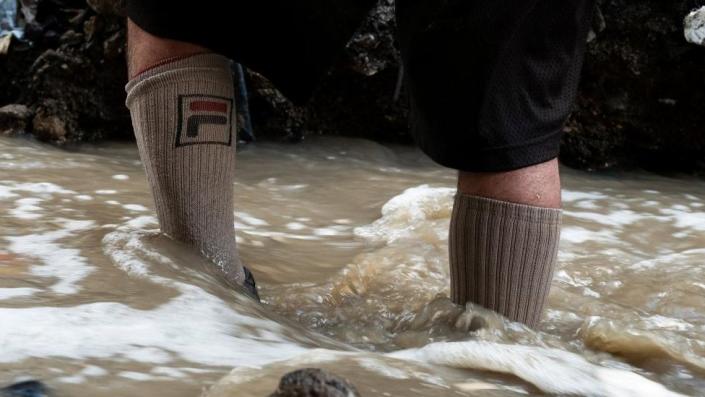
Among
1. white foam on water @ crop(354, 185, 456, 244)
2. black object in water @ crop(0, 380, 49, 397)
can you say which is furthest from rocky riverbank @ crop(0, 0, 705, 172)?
black object in water @ crop(0, 380, 49, 397)

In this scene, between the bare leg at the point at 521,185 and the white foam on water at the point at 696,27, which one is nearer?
the bare leg at the point at 521,185

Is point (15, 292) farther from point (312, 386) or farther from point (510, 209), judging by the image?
point (510, 209)

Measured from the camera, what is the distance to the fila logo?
188 cm

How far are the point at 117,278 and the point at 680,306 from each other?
1.48 m

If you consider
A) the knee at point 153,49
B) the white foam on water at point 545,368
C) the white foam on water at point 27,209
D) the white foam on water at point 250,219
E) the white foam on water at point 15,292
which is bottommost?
the white foam on water at point 250,219

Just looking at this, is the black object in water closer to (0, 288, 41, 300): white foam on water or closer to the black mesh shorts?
(0, 288, 41, 300): white foam on water

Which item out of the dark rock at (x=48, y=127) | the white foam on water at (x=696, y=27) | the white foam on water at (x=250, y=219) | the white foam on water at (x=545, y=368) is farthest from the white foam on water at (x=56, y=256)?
the white foam on water at (x=696, y=27)

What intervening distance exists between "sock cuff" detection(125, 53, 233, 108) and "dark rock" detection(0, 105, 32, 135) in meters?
3.53

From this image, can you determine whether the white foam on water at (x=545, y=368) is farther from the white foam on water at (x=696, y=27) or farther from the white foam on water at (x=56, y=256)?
the white foam on water at (x=696, y=27)

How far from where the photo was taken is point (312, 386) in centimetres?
86

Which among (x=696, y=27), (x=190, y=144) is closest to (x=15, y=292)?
(x=190, y=144)

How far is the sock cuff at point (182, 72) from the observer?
186cm

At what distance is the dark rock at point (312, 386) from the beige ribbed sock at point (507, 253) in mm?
873

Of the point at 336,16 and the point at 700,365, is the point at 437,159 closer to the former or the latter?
the point at 336,16
